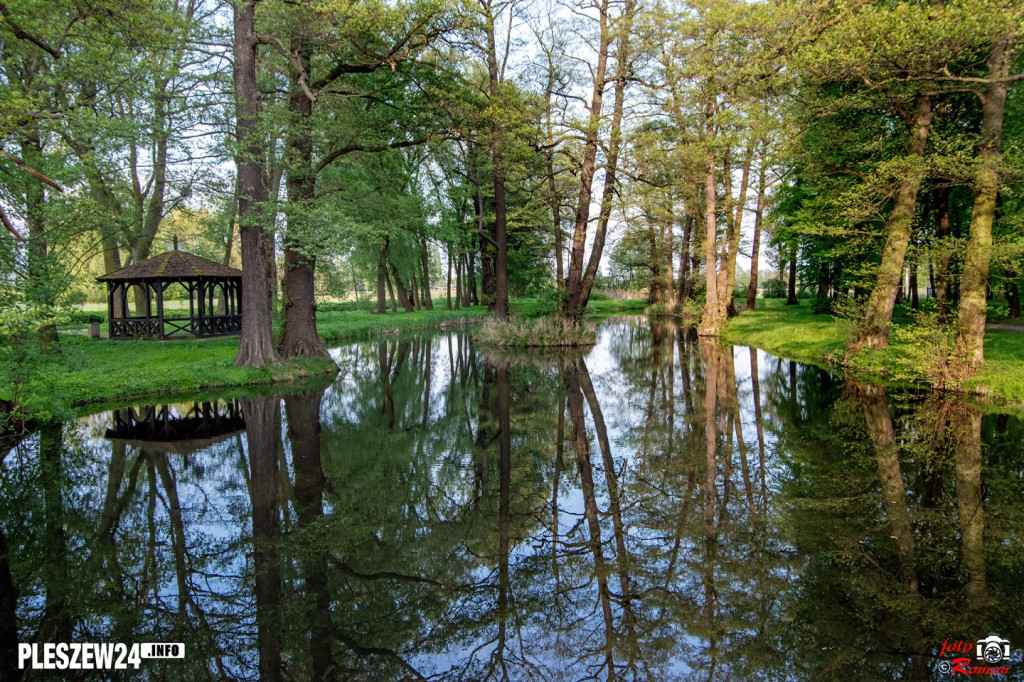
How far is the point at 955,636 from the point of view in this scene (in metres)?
3.41

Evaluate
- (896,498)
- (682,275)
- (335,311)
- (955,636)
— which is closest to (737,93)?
(896,498)

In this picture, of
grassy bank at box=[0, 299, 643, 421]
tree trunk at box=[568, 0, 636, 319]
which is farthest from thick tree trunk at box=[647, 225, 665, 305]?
grassy bank at box=[0, 299, 643, 421]

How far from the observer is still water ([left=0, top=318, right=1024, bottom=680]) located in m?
3.48

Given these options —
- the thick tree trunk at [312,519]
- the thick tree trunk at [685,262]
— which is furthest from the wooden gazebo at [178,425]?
the thick tree trunk at [685,262]

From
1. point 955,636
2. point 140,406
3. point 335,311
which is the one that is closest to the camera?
point 955,636

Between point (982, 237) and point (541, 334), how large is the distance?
42.5 ft

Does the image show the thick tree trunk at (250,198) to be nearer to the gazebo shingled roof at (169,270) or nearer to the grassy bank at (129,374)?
the grassy bank at (129,374)

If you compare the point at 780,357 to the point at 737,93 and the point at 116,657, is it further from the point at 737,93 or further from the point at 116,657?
the point at 116,657

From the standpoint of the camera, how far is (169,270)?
2256 cm

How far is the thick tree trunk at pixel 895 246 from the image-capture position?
12.4m

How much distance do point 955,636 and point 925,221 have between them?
792 inches

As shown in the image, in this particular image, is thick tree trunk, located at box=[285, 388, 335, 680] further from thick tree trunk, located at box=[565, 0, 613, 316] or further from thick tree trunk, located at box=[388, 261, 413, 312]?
thick tree trunk, located at box=[388, 261, 413, 312]

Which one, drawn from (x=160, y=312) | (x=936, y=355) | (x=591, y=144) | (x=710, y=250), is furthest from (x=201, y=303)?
(x=936, y=355)

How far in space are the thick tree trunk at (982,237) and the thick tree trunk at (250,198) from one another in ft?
49.6
